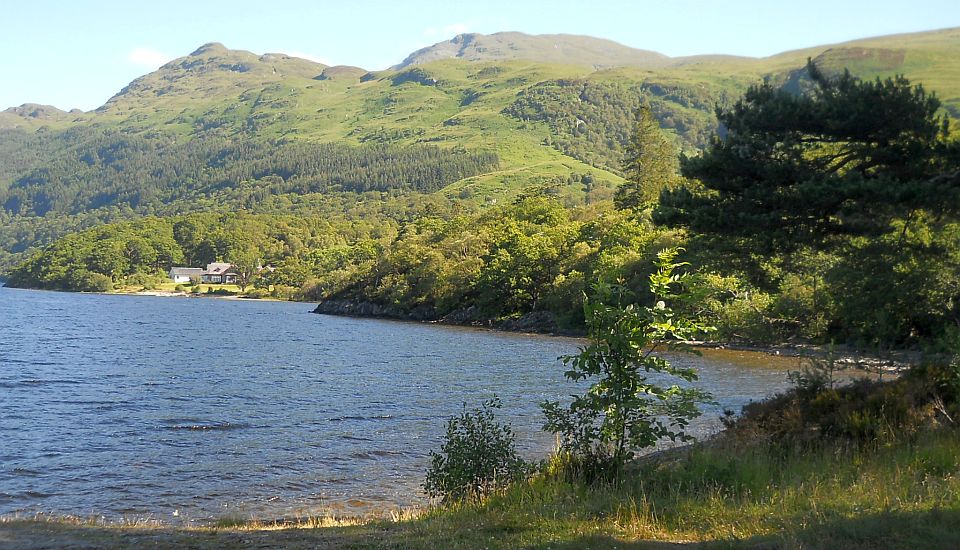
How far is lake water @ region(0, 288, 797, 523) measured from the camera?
17641mm

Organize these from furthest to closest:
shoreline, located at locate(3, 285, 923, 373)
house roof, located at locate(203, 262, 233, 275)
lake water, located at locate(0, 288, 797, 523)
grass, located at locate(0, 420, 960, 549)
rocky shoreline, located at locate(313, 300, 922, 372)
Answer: house roof, located at locate(203, 262, 233, 275), rocky shoreline, located at locate(313, 300, 922, 372), shoreline, located at locate(3, 285, 923, 373), lake water, located at locate(0, 288, 797, 523), grass, located at locate(0, 420, 960, 549)

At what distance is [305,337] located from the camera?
216ft

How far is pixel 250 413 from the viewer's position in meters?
29.0

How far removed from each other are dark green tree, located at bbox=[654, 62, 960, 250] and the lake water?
9.35 m

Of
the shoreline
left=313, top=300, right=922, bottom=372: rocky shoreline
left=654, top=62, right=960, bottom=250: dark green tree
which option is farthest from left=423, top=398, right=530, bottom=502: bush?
left=313, top=300, right=922, bottom=372: rocky shoreline

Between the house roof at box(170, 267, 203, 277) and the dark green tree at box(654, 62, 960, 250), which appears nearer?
the dark green tree at box(654, 62, 960, 250)

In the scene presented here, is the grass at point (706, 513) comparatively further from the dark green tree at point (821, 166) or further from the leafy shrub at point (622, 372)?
the dark green tree at point (821, 166)

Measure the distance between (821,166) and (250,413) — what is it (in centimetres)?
2265

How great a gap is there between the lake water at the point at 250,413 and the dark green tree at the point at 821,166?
935 centimetres

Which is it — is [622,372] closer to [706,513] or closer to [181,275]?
[706,513]

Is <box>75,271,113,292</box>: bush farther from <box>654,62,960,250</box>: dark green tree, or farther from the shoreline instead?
<box>654,62,960,250</box>: dark green tree

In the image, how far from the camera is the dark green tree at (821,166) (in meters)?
12.4

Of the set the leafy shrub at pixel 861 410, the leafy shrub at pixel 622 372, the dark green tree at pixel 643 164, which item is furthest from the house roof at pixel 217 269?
the leafy shrub at pixel 622 372

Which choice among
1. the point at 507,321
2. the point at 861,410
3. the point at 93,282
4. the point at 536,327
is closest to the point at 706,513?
the point at 861,410
